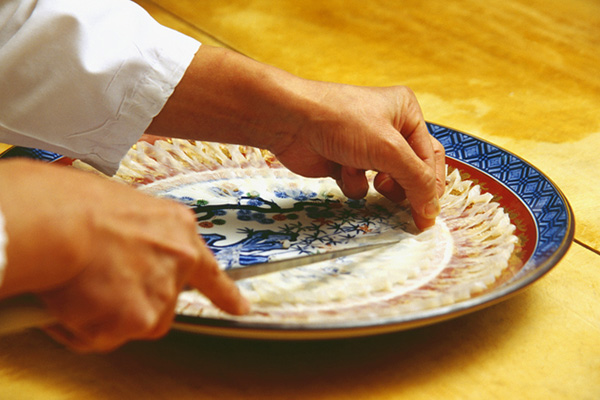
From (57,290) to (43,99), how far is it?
0.38 m

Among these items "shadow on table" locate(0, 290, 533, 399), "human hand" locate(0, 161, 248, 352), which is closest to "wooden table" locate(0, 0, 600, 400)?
"shadow on table" locate(0, 290, 533, 399)

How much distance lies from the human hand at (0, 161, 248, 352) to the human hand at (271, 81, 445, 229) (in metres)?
0.33

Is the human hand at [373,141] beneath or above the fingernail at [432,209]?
above

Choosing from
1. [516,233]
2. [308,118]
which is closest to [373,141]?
[308,118]

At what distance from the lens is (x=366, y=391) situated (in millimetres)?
560

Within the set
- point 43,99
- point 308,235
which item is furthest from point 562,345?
point 43,99

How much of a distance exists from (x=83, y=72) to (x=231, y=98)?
0.16 m

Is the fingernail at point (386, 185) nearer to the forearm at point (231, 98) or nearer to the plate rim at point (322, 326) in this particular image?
the forearm at point (231, 98)

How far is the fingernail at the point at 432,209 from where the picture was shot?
0.78m

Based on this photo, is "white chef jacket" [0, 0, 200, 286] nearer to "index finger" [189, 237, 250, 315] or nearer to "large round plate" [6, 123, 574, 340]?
"large round plate" [6, 123, 574, 340]

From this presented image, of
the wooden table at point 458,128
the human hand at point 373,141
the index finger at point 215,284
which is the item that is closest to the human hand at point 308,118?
the human hand at point 373,141

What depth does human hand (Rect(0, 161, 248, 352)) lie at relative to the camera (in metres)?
0.43

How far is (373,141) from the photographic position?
0.77 m

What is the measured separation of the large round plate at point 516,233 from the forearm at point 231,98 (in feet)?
0.60
